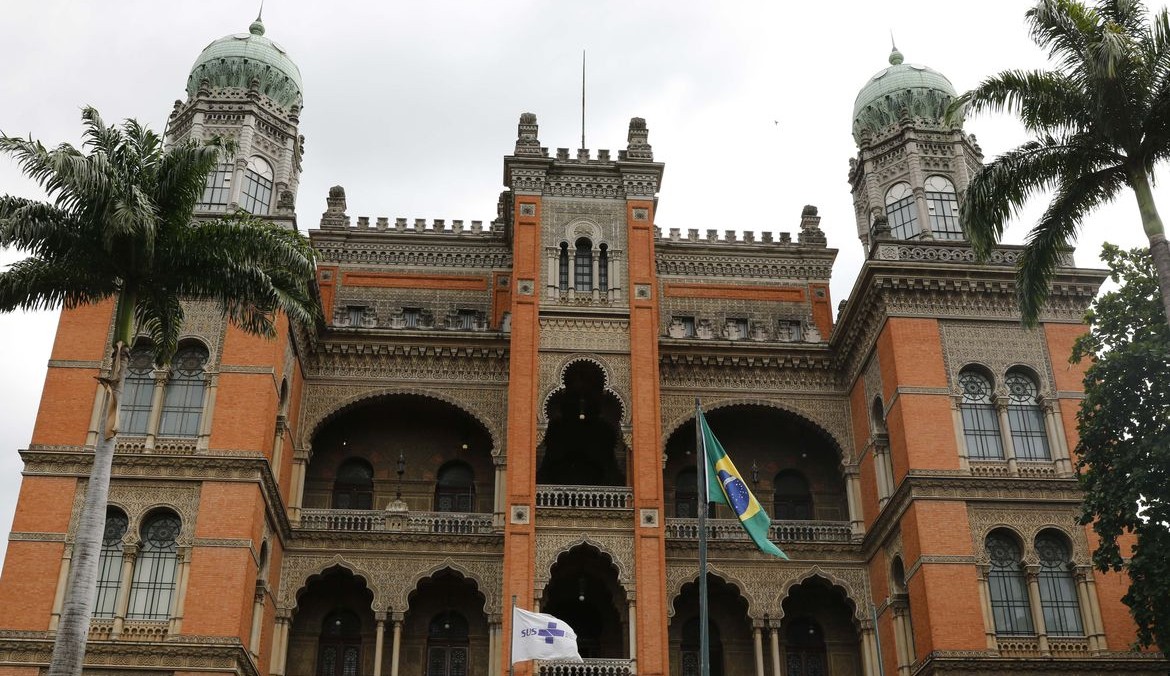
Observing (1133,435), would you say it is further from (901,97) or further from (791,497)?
(901,97)

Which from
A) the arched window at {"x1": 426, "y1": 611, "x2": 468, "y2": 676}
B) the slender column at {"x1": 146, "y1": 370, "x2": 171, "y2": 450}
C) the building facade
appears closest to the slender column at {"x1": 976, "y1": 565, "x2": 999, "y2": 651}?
the building facade

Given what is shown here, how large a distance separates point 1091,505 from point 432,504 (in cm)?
1748

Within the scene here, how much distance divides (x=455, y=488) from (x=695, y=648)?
8.08 m

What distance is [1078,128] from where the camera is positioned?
2306cm

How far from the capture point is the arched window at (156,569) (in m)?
27.7

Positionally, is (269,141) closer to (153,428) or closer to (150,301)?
(153,428)

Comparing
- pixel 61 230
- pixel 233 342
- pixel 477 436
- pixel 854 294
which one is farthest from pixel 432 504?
pixel 61 230

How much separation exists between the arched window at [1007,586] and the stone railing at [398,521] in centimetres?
1250

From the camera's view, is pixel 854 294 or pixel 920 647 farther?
pixel 854 294

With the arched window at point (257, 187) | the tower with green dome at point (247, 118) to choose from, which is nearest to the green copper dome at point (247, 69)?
the tower with green dome at point (247, 118)

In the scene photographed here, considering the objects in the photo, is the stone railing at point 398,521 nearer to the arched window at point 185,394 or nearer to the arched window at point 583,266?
the arched window at point 185,394

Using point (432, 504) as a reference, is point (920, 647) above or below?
below

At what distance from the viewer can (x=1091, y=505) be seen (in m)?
25.5

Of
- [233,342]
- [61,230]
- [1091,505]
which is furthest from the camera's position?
[233,342]
